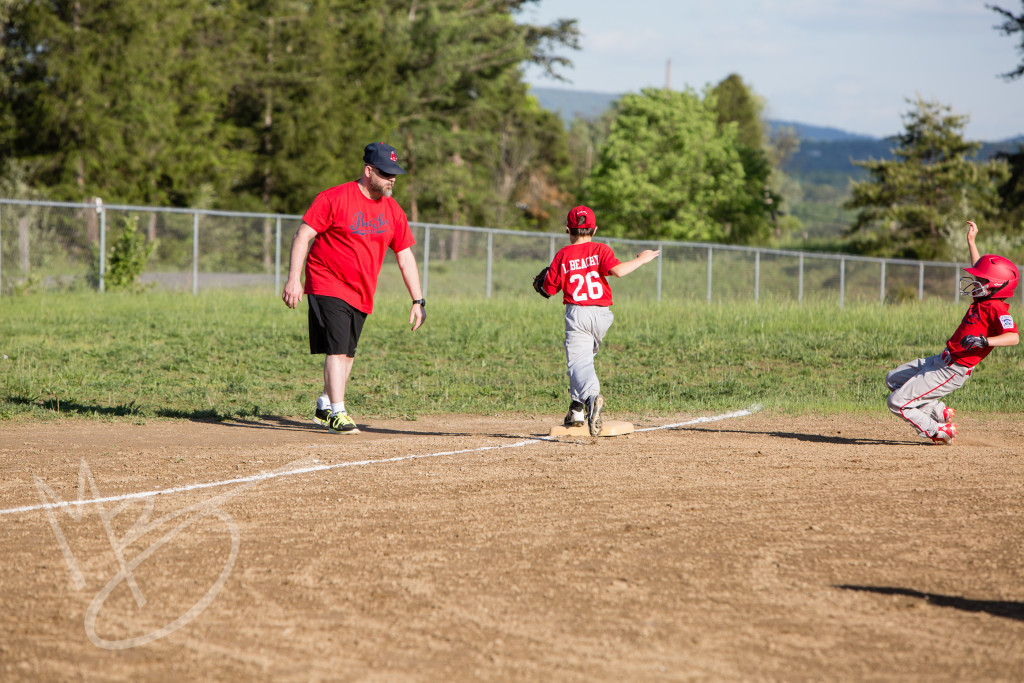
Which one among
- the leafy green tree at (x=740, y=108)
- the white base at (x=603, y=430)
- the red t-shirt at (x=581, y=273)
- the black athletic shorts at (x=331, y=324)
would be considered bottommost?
the white base at (x=603, y=430)

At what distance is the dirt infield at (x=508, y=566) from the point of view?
3.09 m

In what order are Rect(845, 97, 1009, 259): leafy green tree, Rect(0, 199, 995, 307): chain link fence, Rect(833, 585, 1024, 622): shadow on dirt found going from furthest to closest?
1. Rect(845, 97, 1009, 259): leafy green tree
2. Rect(0, 199, 995, 307): chain link fence
3. Rect(833, 585, 1024, 622): shadow on dirt

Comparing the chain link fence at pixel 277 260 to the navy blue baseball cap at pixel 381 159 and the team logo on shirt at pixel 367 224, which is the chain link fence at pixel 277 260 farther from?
the navy blue baseball cap at pixel 381 159

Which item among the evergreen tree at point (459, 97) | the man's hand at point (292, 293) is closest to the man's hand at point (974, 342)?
the man's hand at point (292, 293)

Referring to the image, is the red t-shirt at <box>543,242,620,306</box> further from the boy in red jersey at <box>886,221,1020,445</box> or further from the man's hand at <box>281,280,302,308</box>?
the boy in red jersey at <box>886,221,1020,445</box>

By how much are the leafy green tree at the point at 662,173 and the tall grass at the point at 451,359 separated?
31147 millimetres

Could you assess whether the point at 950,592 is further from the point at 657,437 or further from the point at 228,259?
the point at 228,259

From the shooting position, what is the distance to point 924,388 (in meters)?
7.09

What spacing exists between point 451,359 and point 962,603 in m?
9.99

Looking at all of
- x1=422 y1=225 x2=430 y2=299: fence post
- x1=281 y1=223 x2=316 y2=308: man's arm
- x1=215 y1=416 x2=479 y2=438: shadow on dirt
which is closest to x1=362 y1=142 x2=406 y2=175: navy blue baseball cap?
x1=281 y1=223 x2=316 y2=308: man's arm

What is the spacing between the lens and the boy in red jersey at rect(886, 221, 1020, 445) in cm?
678

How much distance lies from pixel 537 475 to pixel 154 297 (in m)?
14.5

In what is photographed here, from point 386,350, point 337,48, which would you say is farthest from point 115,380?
point 337,48

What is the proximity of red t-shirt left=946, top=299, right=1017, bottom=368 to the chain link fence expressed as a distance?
14613 mm
